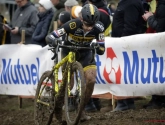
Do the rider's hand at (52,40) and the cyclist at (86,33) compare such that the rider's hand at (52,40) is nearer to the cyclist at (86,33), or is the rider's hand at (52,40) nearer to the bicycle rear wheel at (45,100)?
the cyclist at (86,33)

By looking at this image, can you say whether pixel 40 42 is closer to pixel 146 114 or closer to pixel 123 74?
pixel 123 74

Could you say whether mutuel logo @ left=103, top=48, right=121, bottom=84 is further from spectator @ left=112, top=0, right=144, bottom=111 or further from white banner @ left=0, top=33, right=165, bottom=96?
spectator @ left=112, top=0, right=144, bottom=111

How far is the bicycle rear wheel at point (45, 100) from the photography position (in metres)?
9.86

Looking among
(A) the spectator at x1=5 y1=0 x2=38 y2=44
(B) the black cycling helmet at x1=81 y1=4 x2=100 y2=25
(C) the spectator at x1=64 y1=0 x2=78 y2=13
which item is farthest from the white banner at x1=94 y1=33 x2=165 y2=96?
(A) the spectator at x1=5 y1=0 x2=38 y2=44

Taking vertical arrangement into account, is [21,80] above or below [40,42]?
below

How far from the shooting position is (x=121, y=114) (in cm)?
1060

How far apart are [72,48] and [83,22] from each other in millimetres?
507

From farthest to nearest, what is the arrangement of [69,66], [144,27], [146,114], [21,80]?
[21,80] → [144,27] → [146,114] → [69,66]

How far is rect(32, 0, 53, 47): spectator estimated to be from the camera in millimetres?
13453

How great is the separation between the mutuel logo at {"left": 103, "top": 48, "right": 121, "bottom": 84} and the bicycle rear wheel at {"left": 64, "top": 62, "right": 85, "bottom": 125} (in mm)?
2245

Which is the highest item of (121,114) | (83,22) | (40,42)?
(83,22)

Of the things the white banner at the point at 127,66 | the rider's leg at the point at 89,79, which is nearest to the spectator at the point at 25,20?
the white banner at the point at 127,66

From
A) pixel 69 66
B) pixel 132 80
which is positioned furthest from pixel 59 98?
pixel 132 80

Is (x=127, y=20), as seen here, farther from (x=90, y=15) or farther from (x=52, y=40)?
(x=52, y=40)
